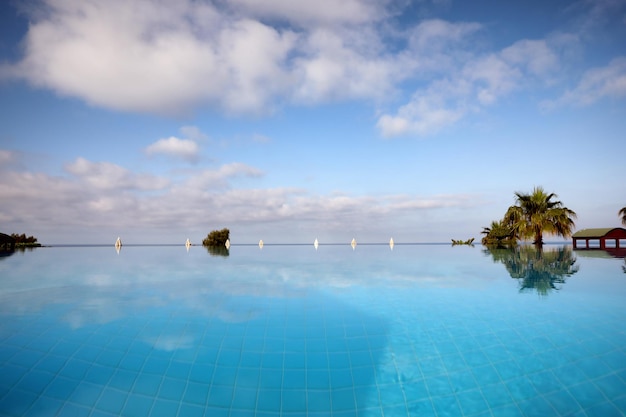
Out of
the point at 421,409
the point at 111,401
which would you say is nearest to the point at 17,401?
the point at 111,401

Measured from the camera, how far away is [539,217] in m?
34.9

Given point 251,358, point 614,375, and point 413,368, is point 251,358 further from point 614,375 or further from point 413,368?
point 614,375

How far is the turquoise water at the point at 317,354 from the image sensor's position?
15.7 feet

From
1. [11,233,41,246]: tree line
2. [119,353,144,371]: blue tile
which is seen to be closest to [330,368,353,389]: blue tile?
[119,353,144,371]: blue tile

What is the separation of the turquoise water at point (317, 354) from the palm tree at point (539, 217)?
28.2 metres

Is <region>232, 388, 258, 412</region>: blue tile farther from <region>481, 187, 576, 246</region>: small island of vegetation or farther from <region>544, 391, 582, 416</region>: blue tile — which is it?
<region>481, 187, 576, 246</region>: small island of vegetation

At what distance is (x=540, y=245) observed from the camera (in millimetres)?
35781

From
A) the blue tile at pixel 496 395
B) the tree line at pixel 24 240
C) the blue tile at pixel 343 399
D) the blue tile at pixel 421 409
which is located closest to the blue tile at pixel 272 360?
the blue tile at pixel 343 399

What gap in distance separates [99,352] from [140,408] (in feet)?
7.17

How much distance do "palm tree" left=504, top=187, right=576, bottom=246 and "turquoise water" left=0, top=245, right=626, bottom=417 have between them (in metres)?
28.2

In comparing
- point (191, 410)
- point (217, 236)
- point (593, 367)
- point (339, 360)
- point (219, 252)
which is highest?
point (217, 236)

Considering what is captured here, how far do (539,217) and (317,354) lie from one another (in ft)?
123

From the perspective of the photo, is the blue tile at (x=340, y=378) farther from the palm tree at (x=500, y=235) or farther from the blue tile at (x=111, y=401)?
the palm tree at (x=500, y=235)

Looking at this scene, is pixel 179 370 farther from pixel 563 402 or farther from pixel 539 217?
pixel 539 217
